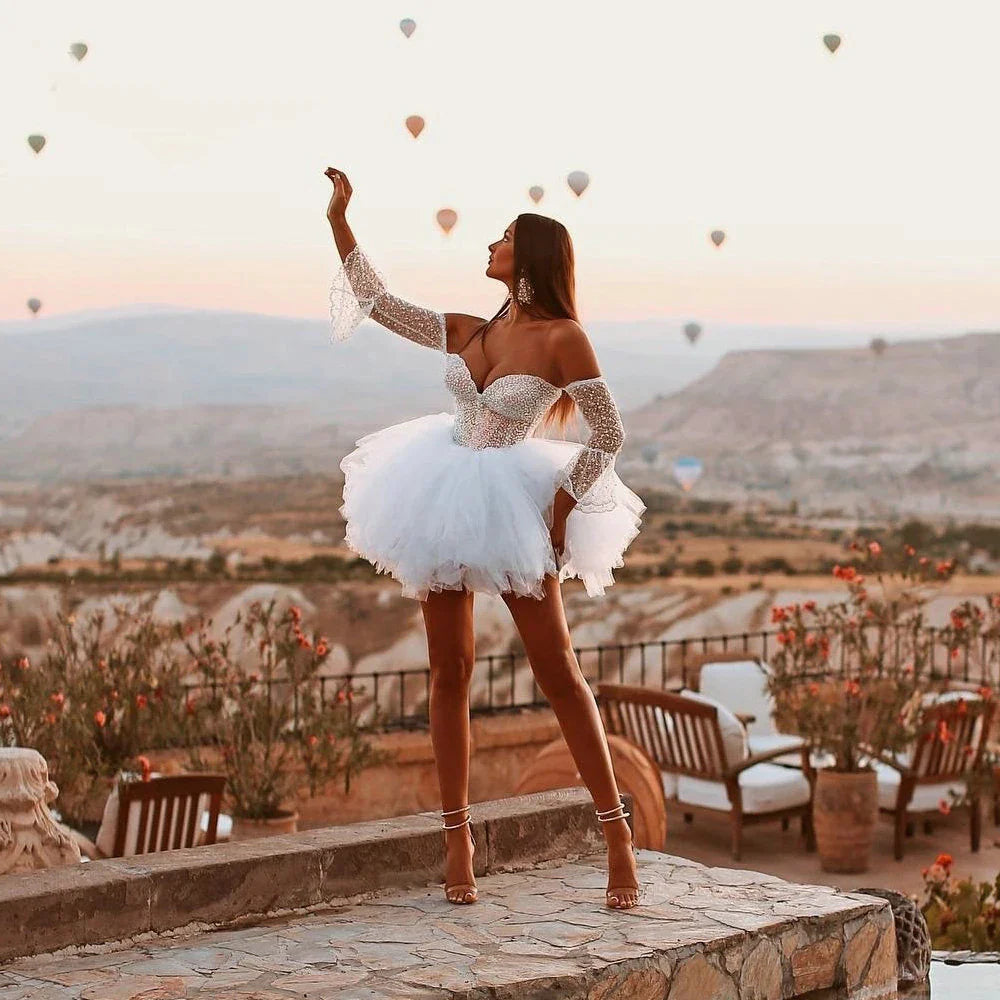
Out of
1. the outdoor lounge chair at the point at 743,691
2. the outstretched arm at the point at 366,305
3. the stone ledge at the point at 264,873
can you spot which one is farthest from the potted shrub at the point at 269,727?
the outstretched arm at the point at 366,305

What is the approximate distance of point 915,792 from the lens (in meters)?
7.58

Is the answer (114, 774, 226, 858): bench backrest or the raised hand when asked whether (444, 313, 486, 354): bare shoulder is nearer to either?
the raised hand

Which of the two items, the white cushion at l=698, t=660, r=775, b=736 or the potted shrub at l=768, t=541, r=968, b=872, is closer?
Answer: the potted shrub at l=768, t=541, r=968, b=872

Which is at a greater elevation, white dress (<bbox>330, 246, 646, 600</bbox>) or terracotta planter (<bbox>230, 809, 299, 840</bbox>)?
white dress (<bbox>330, 246, 646, 600</bbox>)

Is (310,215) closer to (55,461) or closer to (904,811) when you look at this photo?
(55,461)

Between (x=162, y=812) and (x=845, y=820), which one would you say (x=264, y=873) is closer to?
(x=162, y=812)

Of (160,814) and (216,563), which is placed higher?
(216,563)

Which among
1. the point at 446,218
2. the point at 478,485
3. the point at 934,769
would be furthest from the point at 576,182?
the point at 478,485

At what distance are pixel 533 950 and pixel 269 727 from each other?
11.5 feet

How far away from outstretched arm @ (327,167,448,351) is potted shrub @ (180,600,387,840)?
297cm

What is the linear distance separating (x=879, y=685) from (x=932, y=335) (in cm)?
1334

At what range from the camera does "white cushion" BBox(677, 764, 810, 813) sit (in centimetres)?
736

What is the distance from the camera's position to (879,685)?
24.6 ft

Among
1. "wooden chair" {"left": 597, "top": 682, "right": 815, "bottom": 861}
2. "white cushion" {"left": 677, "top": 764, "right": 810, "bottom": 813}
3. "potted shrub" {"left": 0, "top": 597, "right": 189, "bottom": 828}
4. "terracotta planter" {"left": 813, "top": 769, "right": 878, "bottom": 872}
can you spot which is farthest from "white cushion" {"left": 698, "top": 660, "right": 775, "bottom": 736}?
"potted shrub" {"left": 0, "top": 597, "right": 189, "bottom": 828}
